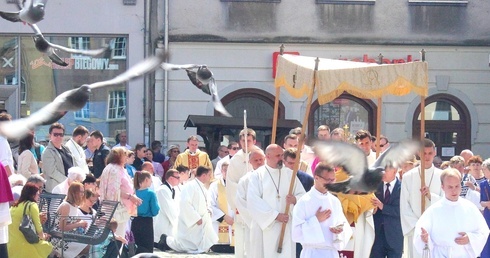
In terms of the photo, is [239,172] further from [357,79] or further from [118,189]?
[357,79]

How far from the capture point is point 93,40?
23844mm

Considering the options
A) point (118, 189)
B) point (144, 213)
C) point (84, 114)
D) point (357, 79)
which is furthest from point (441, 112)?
point (118, 189)

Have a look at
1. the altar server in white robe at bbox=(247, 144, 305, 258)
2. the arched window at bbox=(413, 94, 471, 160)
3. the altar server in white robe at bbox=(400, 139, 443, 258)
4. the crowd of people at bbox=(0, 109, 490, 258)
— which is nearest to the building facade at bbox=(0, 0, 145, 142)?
the arched window at bbox=(413, 94, 471, 160)

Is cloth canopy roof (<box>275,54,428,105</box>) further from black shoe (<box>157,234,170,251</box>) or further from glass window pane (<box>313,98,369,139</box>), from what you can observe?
glass window pane (<box>313,98,369,139</box>)

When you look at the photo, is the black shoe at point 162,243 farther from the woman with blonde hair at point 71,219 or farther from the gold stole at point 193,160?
the woman with blonde hair at point 71,219

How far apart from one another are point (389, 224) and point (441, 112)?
11046 millimetres

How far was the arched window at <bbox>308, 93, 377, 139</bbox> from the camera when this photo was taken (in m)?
24.5

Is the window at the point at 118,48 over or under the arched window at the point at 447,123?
over

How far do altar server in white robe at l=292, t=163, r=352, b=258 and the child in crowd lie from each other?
3.56 m

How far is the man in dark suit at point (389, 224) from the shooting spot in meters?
14.2

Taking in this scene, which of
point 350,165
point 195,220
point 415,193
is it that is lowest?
point 195,220

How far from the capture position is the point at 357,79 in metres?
13.8

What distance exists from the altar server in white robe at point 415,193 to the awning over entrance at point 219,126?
7311 mm

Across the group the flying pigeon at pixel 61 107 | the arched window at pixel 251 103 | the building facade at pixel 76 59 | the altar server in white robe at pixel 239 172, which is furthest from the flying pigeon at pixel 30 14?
the arched window at pixel 251 103
